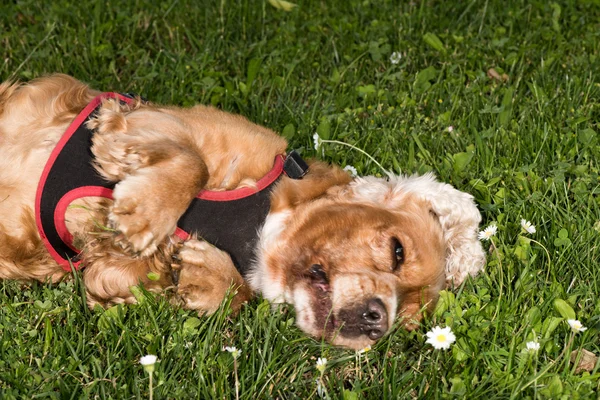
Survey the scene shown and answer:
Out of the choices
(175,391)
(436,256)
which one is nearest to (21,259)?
(175,391)

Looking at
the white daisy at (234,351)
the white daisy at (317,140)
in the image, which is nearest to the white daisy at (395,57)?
the white daisy at (317,140)

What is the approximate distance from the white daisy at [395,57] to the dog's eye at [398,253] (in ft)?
6.73

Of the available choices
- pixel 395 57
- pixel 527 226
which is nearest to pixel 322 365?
pixel 527 226

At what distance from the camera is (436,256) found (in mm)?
3377

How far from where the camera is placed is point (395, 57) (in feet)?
16.7

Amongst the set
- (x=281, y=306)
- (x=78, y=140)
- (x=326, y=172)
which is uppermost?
(x=78, y=140)

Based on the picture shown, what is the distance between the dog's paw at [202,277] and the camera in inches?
121

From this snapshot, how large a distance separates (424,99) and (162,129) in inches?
79.1

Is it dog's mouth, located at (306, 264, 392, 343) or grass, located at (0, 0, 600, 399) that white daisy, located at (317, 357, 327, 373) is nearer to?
grass, located at (0, 0, 600, 399)

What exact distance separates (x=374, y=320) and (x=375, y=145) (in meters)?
1.51

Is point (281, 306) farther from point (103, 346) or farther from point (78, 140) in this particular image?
point (78, 140)

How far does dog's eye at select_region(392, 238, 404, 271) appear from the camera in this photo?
128 inches

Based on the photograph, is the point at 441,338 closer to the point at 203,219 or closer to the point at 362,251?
the point at 362,251

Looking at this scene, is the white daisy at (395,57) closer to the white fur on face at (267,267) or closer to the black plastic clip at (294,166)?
the black plastic clip at (294,166)
